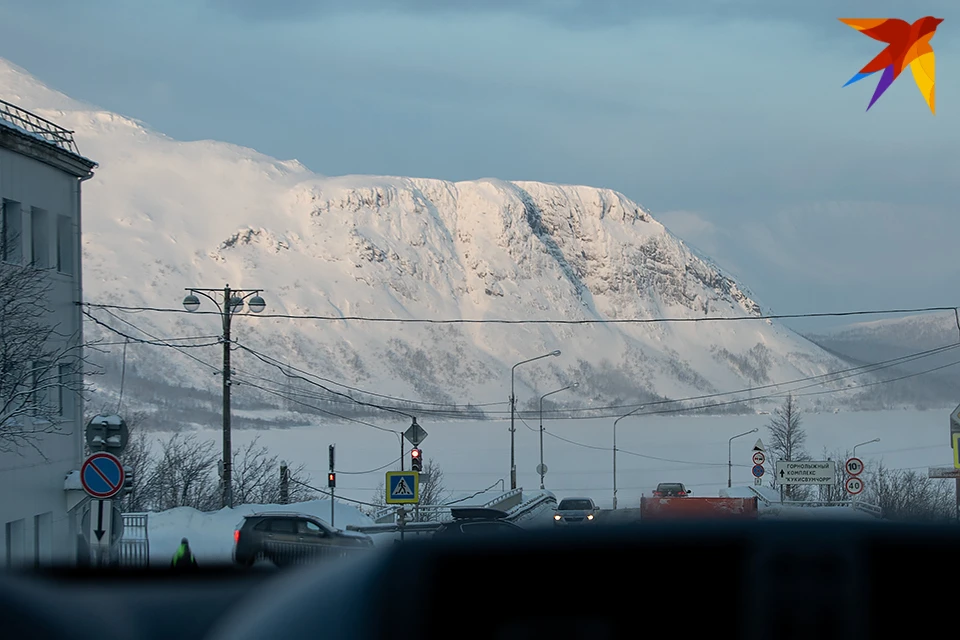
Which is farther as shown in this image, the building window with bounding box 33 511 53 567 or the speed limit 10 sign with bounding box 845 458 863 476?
the speed limit 10 sign with bounding box 845 458 863 476

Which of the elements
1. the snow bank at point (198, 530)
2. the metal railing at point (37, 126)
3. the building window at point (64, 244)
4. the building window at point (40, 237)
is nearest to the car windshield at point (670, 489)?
the snow bank at point (198, 530)

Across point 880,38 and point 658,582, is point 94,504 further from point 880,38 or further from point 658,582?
point 658,582

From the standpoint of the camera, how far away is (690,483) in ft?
330

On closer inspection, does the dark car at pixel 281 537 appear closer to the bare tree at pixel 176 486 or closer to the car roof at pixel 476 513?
the car roof at pixel 476 513

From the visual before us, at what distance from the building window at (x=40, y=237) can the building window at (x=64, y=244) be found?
0.90 meters

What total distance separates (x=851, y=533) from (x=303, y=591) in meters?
0.78

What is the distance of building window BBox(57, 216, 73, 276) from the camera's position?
3067 cm

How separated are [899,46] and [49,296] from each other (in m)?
24.7

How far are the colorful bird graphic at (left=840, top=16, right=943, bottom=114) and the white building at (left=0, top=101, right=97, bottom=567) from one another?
2083 cm

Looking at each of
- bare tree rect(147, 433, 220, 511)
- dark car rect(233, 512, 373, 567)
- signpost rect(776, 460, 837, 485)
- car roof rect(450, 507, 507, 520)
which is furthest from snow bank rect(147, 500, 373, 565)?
signpost rect(776, 460, 837, 485)

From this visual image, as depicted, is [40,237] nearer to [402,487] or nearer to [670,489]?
[402,487]

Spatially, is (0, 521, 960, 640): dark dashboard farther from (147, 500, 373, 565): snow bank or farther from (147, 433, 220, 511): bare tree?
(147, 433, 220, 511): bare tree

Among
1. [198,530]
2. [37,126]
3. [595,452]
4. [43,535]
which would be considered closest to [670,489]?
[198,530]

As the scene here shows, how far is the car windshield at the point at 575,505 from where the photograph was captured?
46375 millimetres
